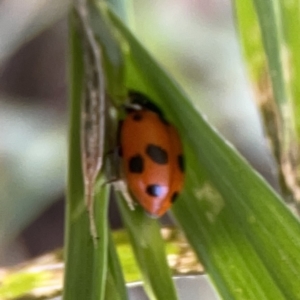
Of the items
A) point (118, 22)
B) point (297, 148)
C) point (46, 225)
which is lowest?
point (46, 225)

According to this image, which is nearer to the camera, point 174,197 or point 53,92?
point 174,197

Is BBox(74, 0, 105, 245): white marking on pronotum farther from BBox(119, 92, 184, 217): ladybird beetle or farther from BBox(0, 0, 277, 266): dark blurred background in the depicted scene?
BBox(0, 0, 277, 266): dark blurred background

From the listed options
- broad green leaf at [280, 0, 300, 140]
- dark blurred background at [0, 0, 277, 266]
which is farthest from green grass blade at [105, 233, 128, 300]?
dark blurred background at [0, 0, 277, 266]

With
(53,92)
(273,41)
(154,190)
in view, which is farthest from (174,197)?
(53,92)

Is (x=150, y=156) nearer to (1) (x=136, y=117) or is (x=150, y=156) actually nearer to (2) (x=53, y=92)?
(1) (x=136, y=117)

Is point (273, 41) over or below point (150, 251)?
over

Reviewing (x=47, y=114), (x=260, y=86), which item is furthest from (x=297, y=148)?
(x=47, y=114)

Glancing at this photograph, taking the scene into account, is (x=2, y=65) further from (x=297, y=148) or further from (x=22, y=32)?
(x=297, y=148)
